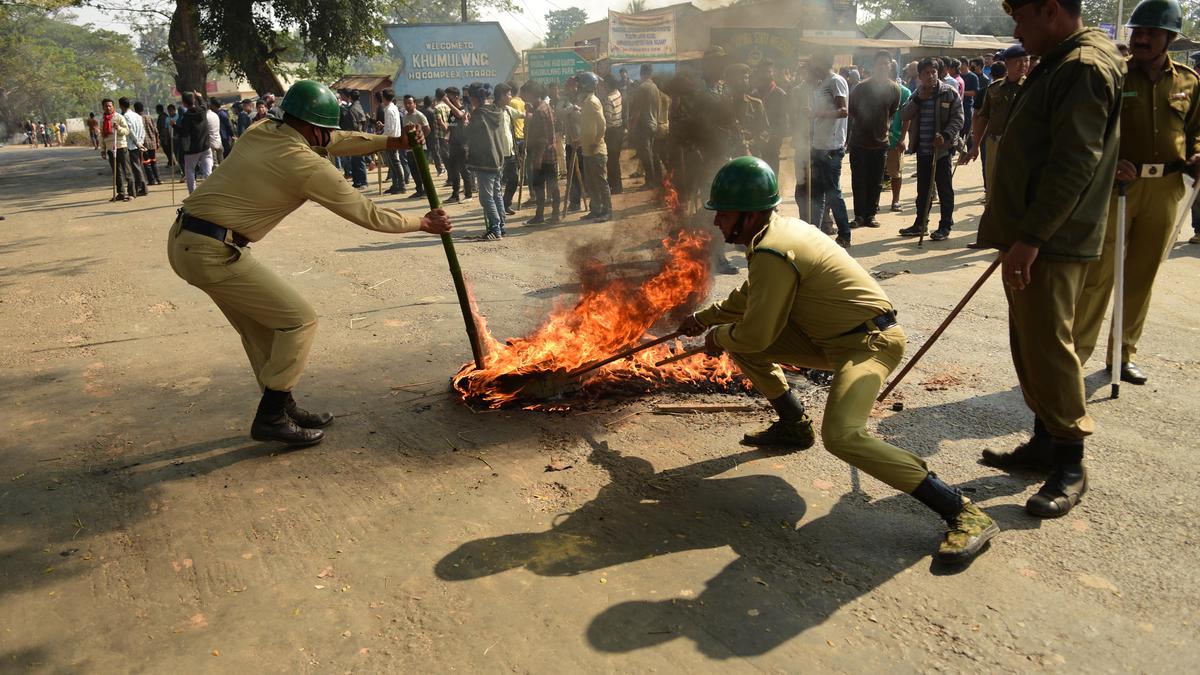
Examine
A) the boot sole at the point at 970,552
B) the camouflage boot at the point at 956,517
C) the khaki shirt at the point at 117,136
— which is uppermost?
the khaki shirt at the point at 117,136

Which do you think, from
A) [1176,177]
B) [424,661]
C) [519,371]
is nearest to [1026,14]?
[1176,177]

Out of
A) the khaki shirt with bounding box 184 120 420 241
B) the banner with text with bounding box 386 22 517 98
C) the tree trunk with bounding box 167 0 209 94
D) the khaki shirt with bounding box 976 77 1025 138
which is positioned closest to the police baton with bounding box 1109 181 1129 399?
the khaki shirt with bounding box 976 77 1025 138

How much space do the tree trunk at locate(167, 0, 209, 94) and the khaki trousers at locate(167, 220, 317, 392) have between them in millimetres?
22020

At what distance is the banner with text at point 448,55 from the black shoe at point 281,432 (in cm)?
2483

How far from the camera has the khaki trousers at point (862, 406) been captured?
3.33 m

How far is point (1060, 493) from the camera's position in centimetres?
365

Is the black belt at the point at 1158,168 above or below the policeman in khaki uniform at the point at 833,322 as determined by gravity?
above

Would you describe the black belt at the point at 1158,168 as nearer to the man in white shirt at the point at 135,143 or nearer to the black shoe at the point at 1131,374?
the black shoe at the point at 1131,374

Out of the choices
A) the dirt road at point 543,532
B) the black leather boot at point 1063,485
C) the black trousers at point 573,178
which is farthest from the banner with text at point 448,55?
the black leather boot at point 1063,485

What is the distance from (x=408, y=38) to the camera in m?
27.2

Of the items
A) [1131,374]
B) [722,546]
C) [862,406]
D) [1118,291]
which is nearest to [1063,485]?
[862,406]

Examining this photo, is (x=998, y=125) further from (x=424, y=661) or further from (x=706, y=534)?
(x=424, y=661)

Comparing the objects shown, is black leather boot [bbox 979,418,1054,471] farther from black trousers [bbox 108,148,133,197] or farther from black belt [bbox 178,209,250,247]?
black trousers [bbox 108,148,133,197]

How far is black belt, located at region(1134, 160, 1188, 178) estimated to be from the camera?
475 centimetres
